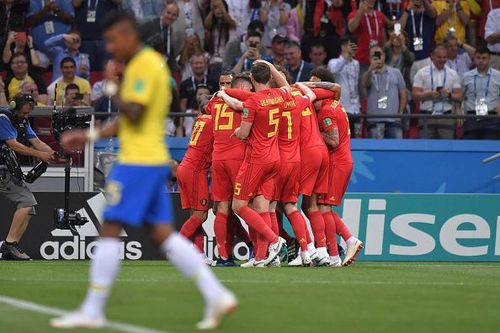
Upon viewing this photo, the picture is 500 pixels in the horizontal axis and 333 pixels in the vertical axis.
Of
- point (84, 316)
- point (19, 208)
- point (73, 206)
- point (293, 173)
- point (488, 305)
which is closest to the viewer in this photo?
point (84, 316)

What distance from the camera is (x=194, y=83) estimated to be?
22.1 m

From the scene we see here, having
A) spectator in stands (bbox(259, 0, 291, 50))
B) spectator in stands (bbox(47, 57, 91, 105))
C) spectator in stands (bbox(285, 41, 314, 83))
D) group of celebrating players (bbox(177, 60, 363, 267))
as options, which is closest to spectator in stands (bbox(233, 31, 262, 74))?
spectator in stands (bbox(285, 41, 314, 83))

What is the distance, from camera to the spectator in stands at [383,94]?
2191 cm

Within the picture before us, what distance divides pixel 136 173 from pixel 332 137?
8357 millimetres

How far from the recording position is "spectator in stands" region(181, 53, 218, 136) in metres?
21.9

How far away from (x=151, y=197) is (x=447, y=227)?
12.3 metres

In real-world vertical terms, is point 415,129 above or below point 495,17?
below

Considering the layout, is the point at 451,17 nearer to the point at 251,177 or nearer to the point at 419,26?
the point at 419,26

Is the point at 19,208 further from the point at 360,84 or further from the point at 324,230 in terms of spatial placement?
the point at 360,84

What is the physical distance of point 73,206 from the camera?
19.5m

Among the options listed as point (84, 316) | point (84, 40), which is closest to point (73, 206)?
point (84, 40)

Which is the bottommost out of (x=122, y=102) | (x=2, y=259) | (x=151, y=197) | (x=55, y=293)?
(x=2, y=259)

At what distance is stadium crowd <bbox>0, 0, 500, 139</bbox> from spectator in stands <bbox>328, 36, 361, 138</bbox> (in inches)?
0.7

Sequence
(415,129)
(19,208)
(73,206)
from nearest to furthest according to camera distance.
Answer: (19,208), (73,206), (415,129)
